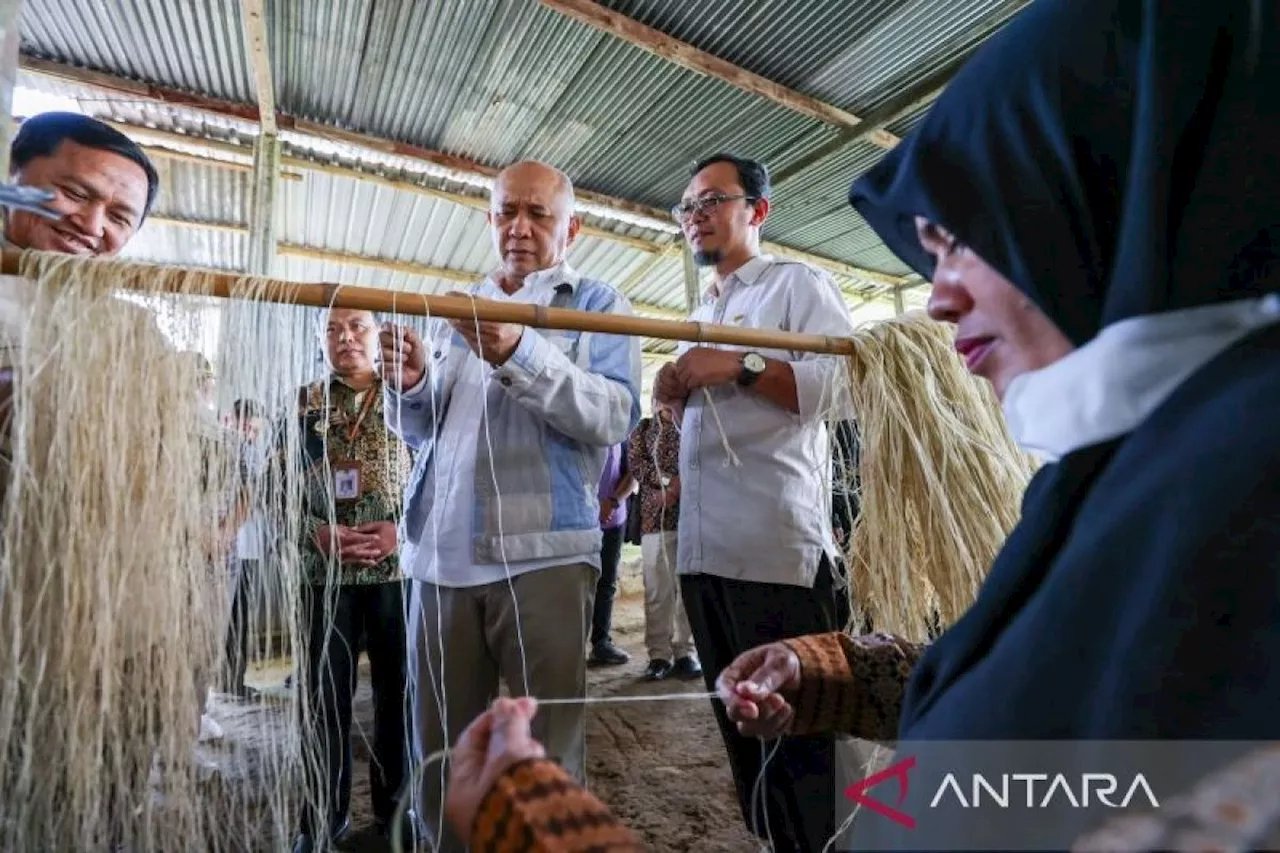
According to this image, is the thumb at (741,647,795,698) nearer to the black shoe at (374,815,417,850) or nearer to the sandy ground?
the sandy ground

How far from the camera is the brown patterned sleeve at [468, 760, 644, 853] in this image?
531 millimetres

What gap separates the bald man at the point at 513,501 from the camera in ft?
4.83

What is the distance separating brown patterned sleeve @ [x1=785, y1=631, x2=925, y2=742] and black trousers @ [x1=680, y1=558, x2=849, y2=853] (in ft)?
1.88

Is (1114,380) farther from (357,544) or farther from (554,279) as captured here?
(357,544)

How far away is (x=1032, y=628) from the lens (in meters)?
0.49

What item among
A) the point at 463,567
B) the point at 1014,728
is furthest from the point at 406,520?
the point at 1014,728

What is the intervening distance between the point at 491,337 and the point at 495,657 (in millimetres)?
850

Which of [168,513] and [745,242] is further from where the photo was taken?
[745,242]

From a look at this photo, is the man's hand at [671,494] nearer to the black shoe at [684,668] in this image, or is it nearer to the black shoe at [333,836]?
the black shoe at [684,668]

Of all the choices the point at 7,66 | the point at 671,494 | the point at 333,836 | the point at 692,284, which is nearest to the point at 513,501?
the point at 7,66

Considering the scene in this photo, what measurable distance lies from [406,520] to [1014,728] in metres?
1.56

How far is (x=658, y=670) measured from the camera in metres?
3.79

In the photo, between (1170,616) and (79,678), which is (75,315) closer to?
(79,678)

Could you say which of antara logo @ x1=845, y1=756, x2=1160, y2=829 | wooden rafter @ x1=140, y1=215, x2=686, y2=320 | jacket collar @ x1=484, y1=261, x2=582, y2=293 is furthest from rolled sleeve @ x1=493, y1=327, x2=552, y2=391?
wooden rafter @ x1=140, y1=215, x2=686, y2=320
